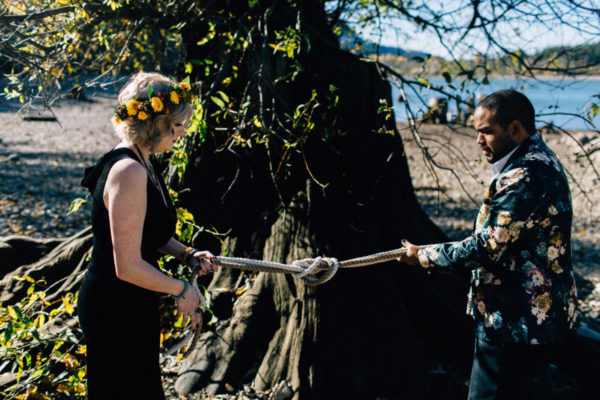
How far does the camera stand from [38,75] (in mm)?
4270

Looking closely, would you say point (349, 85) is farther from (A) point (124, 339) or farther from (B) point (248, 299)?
(A) point (124, 339)

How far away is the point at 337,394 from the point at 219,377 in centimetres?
83

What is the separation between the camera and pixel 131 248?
70.6 inches

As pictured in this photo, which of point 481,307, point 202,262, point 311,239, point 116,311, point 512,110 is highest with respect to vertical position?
point 512,110

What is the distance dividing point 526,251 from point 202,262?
1461 mm

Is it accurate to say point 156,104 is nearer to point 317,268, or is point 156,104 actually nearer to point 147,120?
point 147,120

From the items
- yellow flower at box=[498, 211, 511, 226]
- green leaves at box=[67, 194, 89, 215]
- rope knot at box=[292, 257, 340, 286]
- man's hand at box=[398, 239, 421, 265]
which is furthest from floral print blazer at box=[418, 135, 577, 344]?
green leaves at box=[67, 194, 89, 215]

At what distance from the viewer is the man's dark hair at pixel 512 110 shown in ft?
6.98

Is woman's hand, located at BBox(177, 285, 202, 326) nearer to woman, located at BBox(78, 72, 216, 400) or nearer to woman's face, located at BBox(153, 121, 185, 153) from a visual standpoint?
woman, located at BBox(78, 72, 216, 400)

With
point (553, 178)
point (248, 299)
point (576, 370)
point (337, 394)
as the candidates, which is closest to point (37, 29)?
point (248, 299)

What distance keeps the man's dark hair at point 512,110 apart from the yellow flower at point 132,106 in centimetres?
151

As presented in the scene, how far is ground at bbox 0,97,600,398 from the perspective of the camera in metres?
5.23

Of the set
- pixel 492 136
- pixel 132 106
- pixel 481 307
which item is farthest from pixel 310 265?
pixel 132 106

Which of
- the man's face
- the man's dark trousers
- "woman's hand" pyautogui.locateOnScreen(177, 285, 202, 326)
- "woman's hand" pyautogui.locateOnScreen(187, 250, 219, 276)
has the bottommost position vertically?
the man's dark trousers
